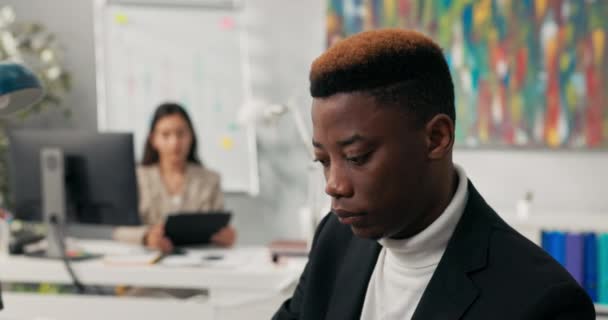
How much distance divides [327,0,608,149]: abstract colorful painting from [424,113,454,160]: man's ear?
9.22 ft

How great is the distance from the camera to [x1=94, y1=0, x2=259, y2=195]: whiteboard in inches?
167

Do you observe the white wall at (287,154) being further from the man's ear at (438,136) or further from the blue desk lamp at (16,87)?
the man's ear at (438,136)

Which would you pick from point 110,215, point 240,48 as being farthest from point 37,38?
point 110,215

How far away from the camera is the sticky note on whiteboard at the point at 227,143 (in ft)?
14.1

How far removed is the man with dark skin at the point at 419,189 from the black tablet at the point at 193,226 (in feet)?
6.09

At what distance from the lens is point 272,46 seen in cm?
423

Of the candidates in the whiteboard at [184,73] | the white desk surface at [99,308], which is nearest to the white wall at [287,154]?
the whiteboard at [184,73]

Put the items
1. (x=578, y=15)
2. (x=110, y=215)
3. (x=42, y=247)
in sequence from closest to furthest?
(x=110, y=215)
(x=42, y=247)
(x=578, y=15)

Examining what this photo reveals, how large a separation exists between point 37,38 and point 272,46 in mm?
1392

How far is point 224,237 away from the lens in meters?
3.20

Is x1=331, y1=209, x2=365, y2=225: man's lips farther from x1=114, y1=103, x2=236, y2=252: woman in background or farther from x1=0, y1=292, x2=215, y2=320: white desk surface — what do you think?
x1=114, y1=103, x2=236, y2=252: woman in background

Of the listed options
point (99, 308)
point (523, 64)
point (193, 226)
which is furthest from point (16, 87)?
point (523, 64)

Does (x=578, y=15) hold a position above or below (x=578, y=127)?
above

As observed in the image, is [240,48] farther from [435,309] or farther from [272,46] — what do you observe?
[435,309]
